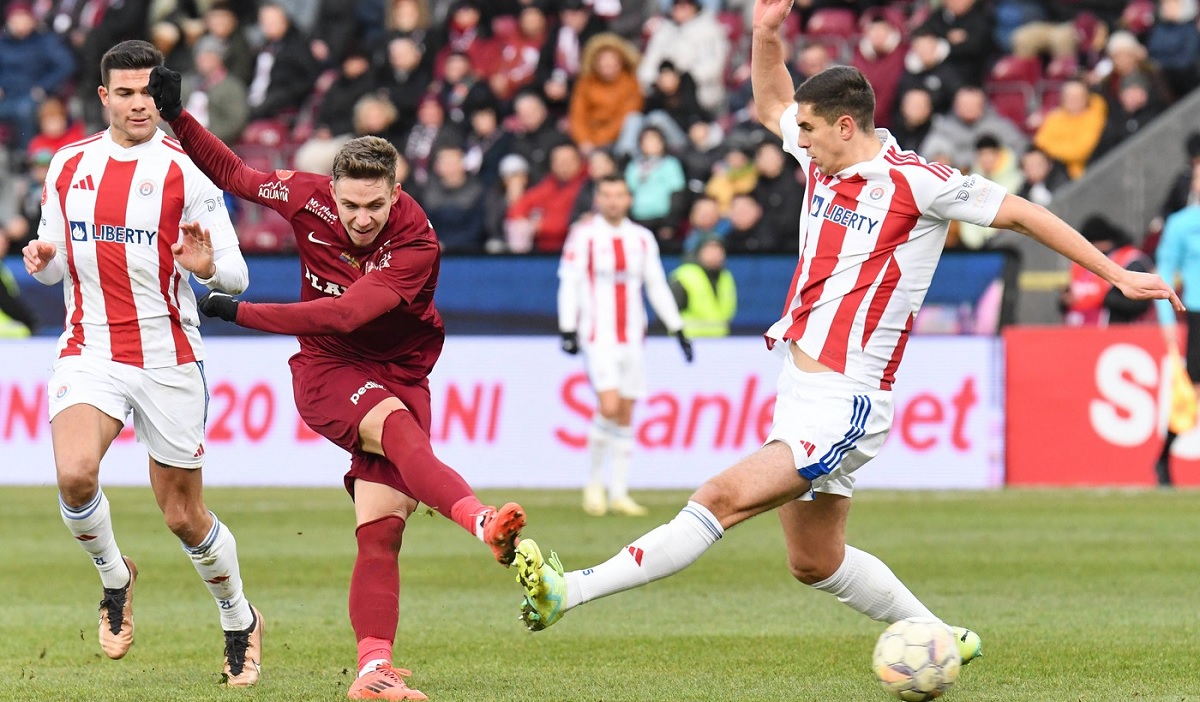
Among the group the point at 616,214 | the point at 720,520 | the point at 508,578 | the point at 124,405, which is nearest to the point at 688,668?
the point at 720,520

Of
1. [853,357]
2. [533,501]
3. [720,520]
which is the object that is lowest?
[533,501]

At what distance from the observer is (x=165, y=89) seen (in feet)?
22.7

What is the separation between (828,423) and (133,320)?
2914 mm

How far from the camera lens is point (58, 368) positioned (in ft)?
25.0

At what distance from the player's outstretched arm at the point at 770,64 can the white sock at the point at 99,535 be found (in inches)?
118

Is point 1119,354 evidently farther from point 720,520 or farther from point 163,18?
point 163,18

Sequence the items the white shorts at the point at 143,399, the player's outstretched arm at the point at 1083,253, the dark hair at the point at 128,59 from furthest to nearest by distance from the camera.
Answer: the white shorts at the point at 143,399
the dark hair at the point at 128,59
the player's outstretched arm at the point at 1083,253

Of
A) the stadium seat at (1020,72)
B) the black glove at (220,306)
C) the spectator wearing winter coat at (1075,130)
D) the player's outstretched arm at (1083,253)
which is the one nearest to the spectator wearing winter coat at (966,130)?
the spectator wearing winter coat at (1075,130)

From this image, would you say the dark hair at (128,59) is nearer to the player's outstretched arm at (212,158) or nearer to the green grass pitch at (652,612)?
the player's outstretched arm at (212,158)

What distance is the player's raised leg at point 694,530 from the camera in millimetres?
6199

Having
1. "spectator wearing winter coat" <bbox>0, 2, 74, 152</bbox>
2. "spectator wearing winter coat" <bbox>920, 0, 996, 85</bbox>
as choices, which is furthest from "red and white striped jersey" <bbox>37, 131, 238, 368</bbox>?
"spectator wearing winter coat" <bbox>0, 2, 74, 152</bbox>

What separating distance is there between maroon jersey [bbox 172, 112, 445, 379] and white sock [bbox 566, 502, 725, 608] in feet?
3.95

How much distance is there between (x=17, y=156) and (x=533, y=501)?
10.4 m

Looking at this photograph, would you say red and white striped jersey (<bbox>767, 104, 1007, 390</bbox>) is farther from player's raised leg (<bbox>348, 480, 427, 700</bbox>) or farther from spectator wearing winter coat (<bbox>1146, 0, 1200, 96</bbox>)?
spectator wearing winter coat (<bbox>1146, 0, 1200, 96</bbox>)
